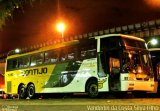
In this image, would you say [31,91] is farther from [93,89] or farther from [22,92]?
[93,89]

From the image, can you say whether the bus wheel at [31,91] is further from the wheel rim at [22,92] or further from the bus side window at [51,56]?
the bus side window at [51,56]

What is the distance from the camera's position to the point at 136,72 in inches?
766

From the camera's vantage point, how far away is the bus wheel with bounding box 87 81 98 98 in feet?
66.1

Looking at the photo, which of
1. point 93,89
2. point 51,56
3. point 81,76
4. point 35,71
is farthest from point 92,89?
point 35,71

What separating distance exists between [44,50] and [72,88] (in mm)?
4119

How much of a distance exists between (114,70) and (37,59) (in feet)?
25.1

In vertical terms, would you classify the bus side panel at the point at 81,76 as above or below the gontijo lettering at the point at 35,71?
below

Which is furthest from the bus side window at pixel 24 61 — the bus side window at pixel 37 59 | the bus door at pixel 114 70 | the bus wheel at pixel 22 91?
the bus door at pixel 114 70

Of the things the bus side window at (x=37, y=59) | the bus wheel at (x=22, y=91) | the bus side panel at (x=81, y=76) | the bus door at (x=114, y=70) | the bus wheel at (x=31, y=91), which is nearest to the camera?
the bus door at (x=114, y=70)

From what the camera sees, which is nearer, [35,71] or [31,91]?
[35,71]

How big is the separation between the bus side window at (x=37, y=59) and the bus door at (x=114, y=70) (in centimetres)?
663

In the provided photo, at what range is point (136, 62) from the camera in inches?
779

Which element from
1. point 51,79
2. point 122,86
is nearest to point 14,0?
point 122,86

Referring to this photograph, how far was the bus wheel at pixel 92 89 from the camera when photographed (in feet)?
66.1
